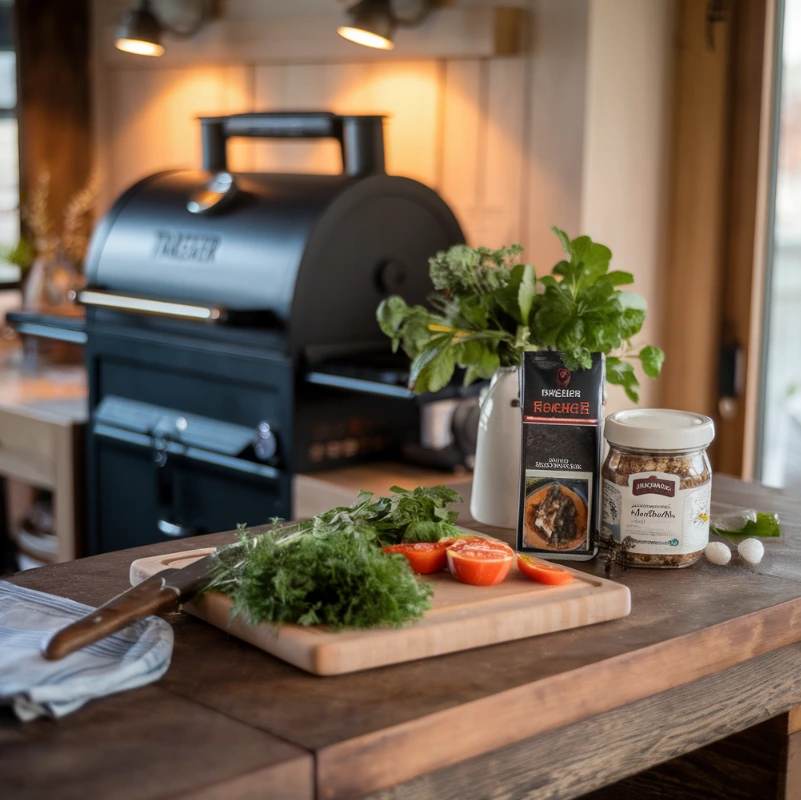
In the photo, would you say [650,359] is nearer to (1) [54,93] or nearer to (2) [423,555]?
(2) [423,555]

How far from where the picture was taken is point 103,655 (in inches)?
39.6

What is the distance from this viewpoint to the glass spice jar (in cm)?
131

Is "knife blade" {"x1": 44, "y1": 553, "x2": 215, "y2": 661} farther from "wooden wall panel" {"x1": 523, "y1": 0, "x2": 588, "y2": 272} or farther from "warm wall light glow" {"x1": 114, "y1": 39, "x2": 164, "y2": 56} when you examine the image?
"warm wall light glow" {"x1": 114, "y1": 39, "x2": 164, "y2": 56}

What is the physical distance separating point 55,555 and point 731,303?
1.87m

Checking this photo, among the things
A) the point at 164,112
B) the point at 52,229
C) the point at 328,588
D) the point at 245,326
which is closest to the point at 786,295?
the point at 245,326

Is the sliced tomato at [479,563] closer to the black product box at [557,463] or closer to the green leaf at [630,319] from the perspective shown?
the black product box at [557,463]

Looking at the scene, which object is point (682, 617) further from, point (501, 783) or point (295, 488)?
point (295, 488)

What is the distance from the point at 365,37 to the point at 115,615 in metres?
2.03

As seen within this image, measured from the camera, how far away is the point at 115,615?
3.36ft

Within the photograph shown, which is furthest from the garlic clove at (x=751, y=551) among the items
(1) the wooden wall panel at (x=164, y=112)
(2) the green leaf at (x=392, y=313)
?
(1) the wooden wall panel at (x=164, y=112)

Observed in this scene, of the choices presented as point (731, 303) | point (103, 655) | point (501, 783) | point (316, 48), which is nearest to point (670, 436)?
point (501, 783)

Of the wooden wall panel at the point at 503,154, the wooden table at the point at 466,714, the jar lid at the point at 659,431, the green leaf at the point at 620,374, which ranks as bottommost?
Result: the wooden table at the point at 466,714

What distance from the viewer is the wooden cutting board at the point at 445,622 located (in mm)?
1018

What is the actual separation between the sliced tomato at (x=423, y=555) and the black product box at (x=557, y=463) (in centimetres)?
16
